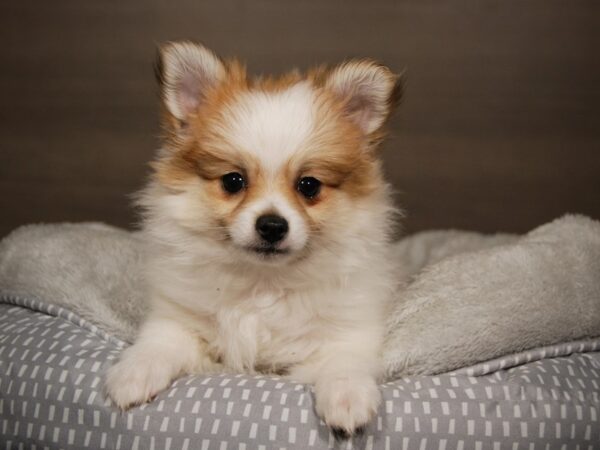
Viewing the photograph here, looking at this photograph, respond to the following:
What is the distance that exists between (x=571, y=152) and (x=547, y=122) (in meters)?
0.21

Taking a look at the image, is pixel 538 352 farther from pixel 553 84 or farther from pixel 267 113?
pixel 553 84

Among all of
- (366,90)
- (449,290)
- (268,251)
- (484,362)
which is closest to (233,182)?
(268,251)

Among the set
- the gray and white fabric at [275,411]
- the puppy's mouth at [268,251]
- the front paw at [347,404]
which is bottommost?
the gray and white fabric at [275,411]

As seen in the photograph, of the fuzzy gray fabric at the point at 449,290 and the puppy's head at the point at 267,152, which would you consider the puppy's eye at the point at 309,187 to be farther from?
the fuzzy gray fabric at the point at 449,290

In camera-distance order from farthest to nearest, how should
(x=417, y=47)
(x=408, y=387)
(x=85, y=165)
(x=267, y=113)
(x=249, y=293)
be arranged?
(x=85, y=165) → (x=417, y=47) → (x=249, y=293) → (x=267, y=113) → (x=408, y=387)

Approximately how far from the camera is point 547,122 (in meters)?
3.34

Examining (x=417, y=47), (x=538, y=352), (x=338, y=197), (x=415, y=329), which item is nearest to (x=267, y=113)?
(x=338, y=197)

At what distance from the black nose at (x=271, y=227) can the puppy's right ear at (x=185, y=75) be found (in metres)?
0.53

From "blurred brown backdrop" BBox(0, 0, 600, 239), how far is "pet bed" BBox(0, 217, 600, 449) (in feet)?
3.32

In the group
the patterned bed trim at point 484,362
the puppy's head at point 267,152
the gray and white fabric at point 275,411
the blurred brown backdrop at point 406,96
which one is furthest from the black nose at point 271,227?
the blurred brown backdrop at point 406,96

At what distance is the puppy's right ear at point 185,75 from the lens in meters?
1.96

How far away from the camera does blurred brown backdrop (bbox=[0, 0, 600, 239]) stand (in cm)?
322

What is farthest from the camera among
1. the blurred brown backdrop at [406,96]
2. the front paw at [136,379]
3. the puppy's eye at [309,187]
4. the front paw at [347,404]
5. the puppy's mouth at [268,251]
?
the blurred brown backdrop at [406,96]

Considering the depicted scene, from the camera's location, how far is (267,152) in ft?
5.98
